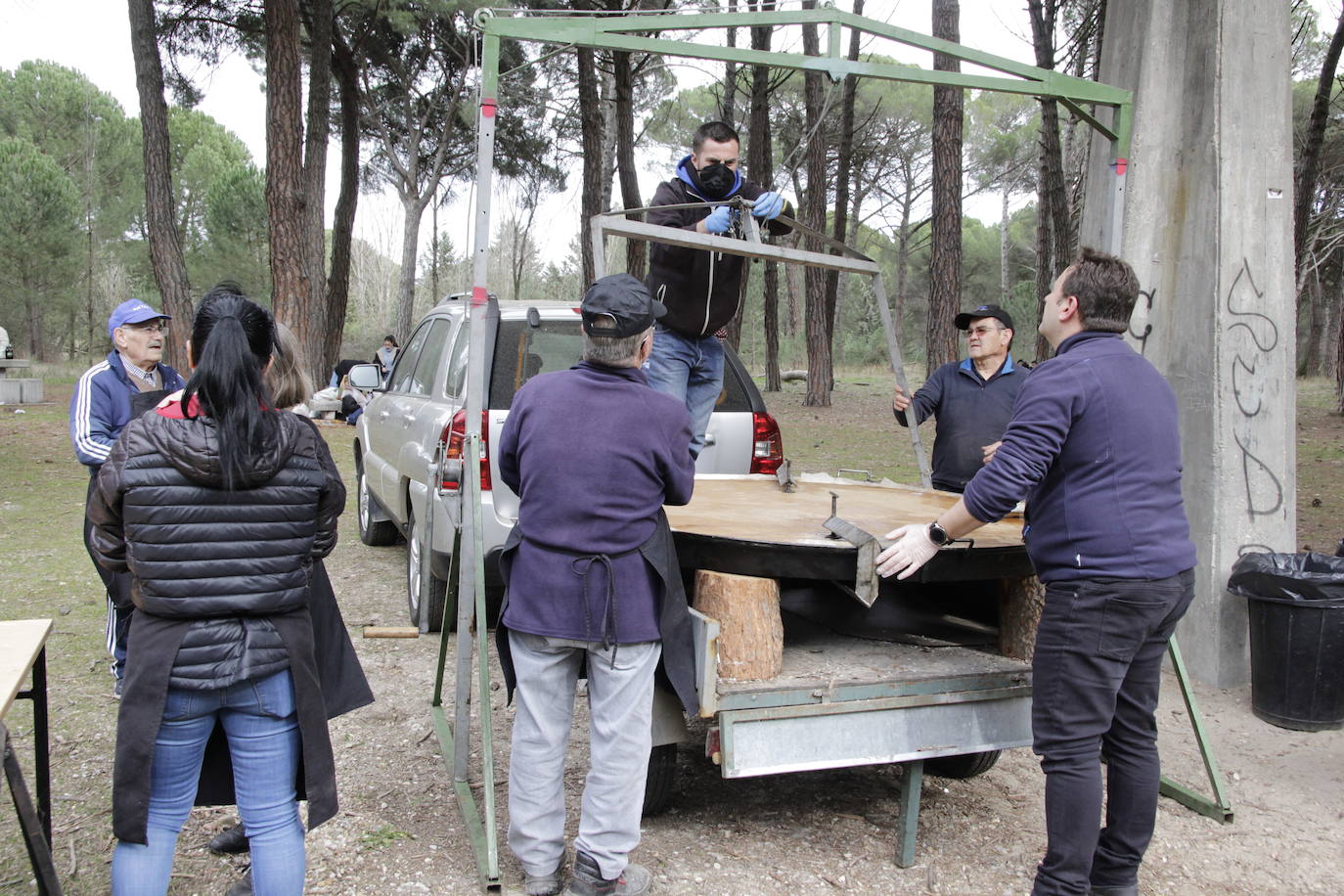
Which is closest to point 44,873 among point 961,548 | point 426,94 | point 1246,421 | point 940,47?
point 961,548

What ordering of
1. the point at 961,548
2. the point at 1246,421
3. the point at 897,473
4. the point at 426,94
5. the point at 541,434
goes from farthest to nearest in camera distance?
the point at 426,94 → the point at 897,473 → the point at 1246,421 → the point at 961,548 → the point at 541,434

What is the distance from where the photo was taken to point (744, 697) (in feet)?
9.64

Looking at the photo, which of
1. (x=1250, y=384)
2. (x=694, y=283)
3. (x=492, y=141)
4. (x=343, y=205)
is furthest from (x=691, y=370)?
(x=343, y=205)

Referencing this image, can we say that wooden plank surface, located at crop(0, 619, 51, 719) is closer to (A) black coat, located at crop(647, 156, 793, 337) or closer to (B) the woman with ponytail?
(B) the woman with ponytail

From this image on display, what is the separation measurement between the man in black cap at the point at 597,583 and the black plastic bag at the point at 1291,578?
10.2 feet

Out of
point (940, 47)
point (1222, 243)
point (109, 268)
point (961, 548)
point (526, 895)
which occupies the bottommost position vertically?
point (526, 895)

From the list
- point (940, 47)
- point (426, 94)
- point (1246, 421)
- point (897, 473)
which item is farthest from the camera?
point (426, 94)

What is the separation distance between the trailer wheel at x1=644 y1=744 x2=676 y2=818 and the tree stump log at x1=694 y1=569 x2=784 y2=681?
0.51m

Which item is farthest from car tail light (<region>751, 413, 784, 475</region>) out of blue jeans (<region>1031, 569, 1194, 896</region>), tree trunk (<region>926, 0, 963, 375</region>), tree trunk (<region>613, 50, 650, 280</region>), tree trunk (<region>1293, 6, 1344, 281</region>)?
tree trunk (<region>1293, 6, 1344, 281</region>)

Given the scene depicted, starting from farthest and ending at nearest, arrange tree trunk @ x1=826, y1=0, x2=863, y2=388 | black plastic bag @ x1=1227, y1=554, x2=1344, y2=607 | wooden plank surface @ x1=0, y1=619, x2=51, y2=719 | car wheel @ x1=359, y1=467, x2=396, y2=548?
tree trunk @ x1=826, y1=0, x2=863, y2=388, car wheel @ x1=359, y1=467, x2=396, y2=548, black plastic bag @ x1=1227, y1=554, x2=1344, y2=607, wooden plank surface @ x1=0, y1=619, x2=51, y2=719

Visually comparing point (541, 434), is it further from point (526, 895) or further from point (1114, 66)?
point (1114, 66)

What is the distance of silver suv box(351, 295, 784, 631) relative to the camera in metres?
4.73

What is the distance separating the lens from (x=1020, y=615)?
3408 millimetres

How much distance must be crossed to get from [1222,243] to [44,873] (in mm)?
5406
